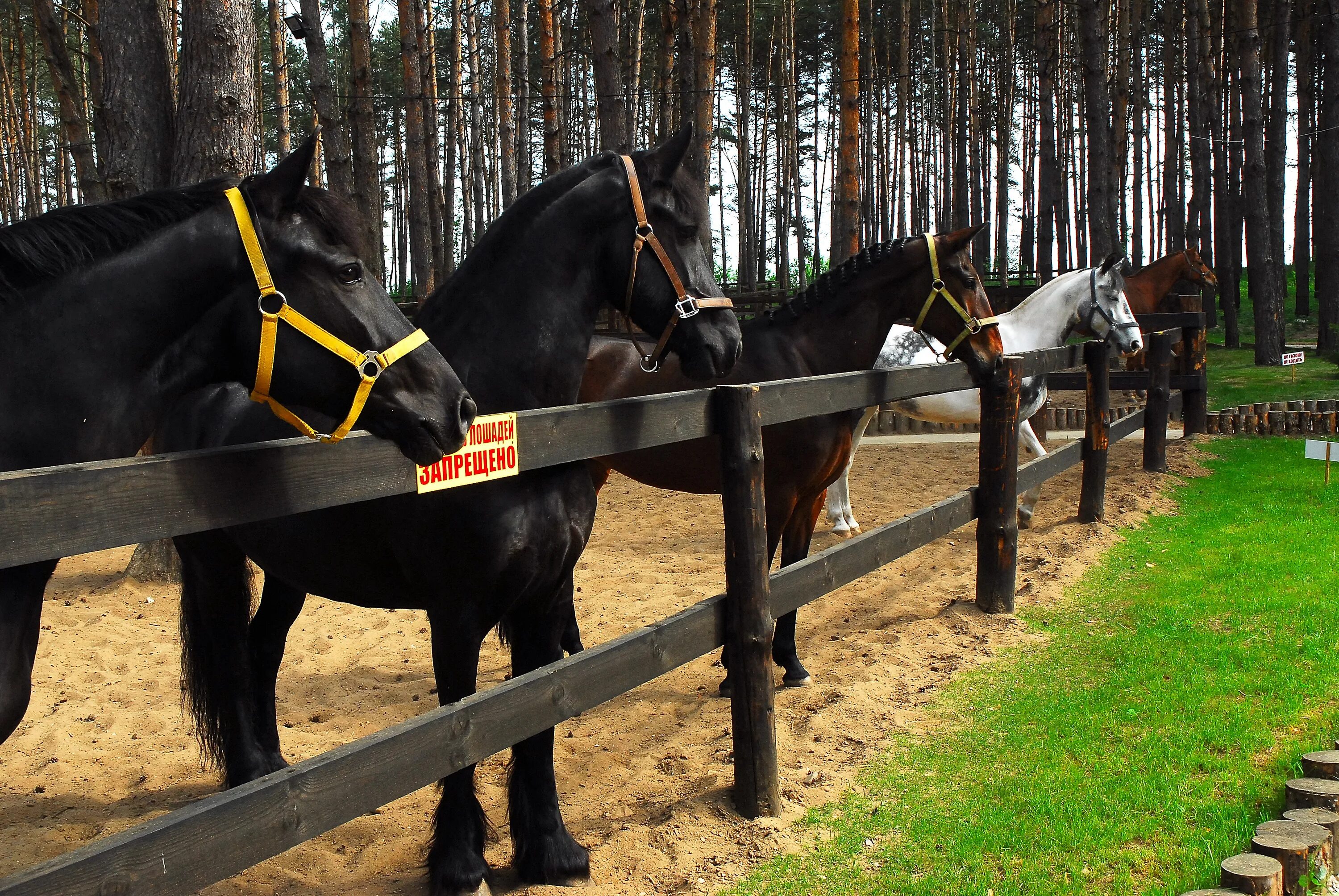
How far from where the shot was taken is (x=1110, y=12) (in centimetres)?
2908

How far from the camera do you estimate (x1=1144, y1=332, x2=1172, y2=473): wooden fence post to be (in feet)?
31.1

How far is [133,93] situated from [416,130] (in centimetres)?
1037

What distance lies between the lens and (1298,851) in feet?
8.65

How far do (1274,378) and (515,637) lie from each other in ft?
54.6

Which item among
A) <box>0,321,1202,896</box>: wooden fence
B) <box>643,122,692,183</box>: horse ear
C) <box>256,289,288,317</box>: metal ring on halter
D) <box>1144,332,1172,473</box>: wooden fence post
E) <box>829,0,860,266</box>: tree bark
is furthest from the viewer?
<box>829,0,860,266</box>: tree bark

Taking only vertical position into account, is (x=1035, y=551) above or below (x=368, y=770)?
below

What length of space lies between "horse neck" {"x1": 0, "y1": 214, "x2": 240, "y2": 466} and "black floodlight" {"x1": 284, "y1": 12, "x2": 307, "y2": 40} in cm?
770

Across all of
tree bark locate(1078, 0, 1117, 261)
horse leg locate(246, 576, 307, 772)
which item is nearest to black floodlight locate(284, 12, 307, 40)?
horse leg locate(246, 576, 307, 772)

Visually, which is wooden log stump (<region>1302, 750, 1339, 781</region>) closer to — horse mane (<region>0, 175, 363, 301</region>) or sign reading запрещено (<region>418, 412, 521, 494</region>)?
sign reading запрещено (<region>418, 412, 521, 494</region>)

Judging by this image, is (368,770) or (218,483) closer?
(218,483)

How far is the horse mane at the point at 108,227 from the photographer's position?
182 cm

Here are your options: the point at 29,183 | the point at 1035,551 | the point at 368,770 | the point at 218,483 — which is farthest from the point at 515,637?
the point at 29,183

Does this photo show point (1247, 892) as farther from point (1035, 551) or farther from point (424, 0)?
point (424, 0)

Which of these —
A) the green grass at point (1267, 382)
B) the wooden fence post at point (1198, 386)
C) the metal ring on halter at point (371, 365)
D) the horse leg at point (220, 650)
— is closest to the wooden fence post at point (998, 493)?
the horse leg at point (220, 650)
